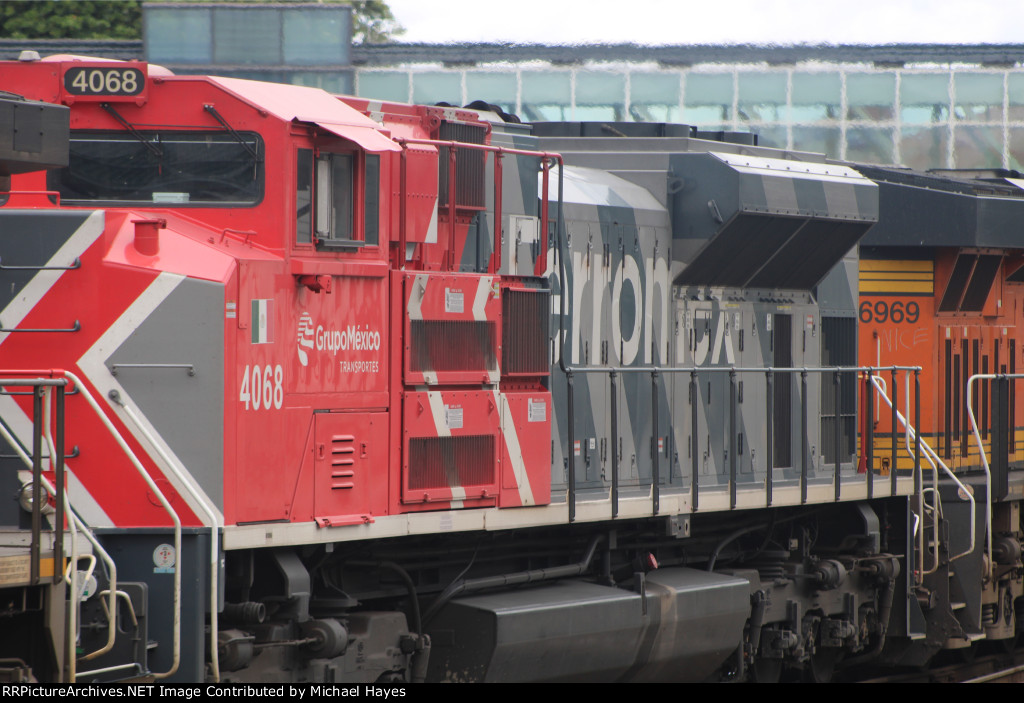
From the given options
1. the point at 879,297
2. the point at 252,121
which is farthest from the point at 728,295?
the point at 252,121

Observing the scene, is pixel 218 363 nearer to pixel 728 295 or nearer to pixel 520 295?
pixel 520 295

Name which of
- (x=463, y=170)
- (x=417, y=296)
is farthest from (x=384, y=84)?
(x=417, y=296)

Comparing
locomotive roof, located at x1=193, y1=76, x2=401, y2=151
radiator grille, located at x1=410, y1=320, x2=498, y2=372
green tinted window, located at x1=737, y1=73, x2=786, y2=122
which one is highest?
green tinted window, located at x1=737, y1=73, x2=786, y2=122

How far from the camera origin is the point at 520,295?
303 inches

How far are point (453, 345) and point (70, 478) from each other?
2145mm

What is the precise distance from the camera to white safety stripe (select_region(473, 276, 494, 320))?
739cm

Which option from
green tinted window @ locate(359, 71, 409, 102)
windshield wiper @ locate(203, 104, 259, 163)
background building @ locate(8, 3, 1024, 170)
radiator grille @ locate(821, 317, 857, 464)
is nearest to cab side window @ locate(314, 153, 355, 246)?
windshield wiper @ locate(203, 104, 259, 163)

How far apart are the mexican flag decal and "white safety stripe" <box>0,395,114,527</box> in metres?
0.99

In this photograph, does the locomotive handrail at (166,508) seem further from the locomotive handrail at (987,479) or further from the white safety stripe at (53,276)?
the locomotive handrail at (987,479)

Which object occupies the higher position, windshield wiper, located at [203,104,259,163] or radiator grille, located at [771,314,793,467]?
windshield wiper, located at [203,104,259,163]

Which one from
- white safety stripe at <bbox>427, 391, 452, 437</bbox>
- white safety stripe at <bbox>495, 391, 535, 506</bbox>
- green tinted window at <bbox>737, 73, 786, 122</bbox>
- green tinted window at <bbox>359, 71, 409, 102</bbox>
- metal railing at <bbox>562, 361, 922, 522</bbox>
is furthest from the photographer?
green tinted window at <bbox>359, 71, 409, 102</bbox>

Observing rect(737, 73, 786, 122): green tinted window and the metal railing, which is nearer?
the metal railing

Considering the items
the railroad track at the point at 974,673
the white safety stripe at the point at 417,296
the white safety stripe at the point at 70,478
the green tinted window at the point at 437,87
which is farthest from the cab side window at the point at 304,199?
the green tinted window at the point at 437,87

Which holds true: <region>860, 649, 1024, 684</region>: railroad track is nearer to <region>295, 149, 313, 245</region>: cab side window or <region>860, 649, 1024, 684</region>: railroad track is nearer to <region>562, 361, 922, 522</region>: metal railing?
<region>562, 361, 922, 522</region>: metal railing
